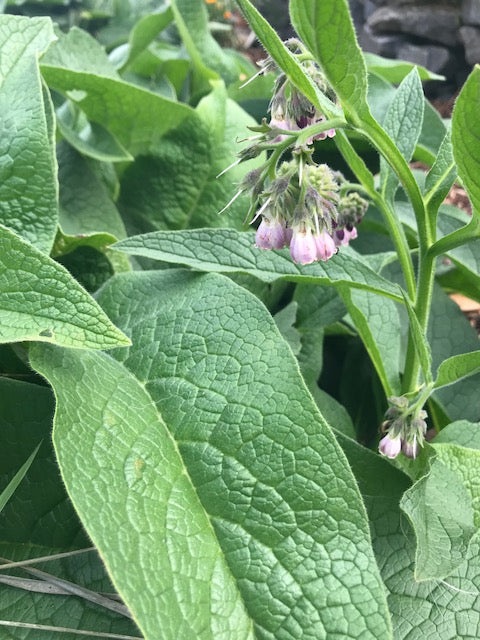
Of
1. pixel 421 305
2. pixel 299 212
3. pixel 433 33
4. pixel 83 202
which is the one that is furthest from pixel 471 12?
pixel 299 212

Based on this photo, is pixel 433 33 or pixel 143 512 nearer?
pixel 143 512

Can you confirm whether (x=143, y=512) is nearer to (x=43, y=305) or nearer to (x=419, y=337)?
(x=43, y=305)

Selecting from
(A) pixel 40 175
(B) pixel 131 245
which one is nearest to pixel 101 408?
(B) pixel 131 245

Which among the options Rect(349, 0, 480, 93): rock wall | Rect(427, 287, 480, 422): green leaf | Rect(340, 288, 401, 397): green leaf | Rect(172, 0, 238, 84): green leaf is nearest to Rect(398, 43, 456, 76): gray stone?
Rect(349, 0, 480, 93): rock wall

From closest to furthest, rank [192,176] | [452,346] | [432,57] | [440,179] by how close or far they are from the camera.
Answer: [440,179]
[452,346]
[192,176]
[432,57]

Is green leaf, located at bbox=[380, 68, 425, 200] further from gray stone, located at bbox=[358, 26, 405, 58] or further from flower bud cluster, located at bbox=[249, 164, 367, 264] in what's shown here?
gray stone, located at bbox=[358, 26, 405, 58]

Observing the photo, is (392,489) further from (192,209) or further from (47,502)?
(192,209)
